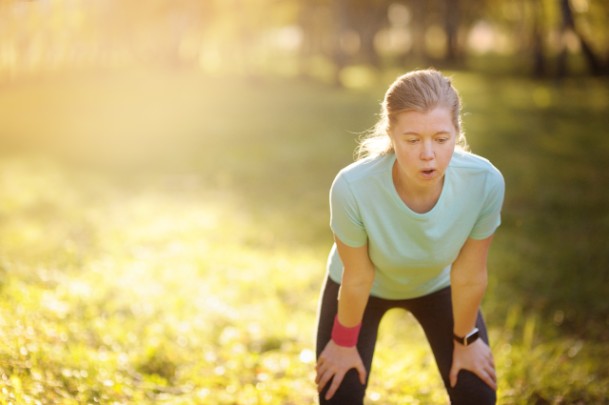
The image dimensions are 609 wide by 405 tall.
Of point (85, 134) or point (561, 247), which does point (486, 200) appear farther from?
point (85, 134)

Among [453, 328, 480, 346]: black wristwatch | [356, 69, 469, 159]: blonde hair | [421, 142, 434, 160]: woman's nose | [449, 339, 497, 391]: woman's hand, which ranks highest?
[356, 69, 469, 159]: blonde hair

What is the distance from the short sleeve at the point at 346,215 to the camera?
3.04 metres

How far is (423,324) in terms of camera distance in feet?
11.9

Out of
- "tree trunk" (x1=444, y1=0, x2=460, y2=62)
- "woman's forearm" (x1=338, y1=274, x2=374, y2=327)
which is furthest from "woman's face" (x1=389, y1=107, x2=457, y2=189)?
"tree trunk" (x1=444, y1=0, x2=460, y2=62)

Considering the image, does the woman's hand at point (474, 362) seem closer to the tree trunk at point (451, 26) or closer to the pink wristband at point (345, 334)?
the pink wristband at point (345, 334)

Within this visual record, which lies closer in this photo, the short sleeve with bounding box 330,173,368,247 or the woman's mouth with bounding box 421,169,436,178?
the woman's mouth with bounding box 421,169,436,178

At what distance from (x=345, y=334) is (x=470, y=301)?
0.67 meters

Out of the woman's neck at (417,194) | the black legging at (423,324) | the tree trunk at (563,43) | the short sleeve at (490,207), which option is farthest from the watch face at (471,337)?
the tree trunk at (563,43)

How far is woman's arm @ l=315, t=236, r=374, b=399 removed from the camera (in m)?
3.18

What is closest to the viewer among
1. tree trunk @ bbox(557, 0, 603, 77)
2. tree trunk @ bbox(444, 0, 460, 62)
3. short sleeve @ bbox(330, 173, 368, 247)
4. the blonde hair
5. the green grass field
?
the blonde hair

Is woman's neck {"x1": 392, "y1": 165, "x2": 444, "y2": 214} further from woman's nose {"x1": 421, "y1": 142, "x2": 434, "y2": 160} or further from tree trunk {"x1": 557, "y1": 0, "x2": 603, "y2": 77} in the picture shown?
tree trunk {"x1": 557, "y1": 0, "x2": 603, "y2": 77}

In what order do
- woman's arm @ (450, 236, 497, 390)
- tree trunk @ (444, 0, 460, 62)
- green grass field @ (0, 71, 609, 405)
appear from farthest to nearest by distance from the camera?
tree trunk @ (444, 0, 460, 62), green grass field @ (0, 71, 609, 405), woman's arm @ (450, 236, 497, 390)

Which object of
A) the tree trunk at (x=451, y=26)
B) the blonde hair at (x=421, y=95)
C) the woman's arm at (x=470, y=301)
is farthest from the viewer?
the tree trunk at (x=451, y=26)

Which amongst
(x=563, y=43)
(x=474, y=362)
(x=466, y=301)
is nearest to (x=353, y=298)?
(x=466, y=301)
